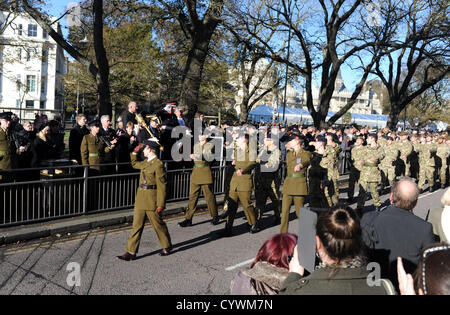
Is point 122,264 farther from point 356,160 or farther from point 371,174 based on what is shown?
point 356,160

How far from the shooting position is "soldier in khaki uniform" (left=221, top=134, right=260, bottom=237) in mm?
8188

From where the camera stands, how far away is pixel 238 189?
8203 millimetres

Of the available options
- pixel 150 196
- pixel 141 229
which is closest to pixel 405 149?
pixel 150 196

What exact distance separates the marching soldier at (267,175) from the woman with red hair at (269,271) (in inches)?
243

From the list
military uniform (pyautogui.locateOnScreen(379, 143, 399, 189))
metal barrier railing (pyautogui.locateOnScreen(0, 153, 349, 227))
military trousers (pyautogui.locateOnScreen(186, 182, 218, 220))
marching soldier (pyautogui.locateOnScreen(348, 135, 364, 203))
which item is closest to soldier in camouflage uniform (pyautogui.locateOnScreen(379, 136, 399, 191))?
military uniform (pyautogui.locateOnScreen(379, 143, 399, 189))

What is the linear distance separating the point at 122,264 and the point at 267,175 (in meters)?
4.52

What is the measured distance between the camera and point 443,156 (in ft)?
56.1

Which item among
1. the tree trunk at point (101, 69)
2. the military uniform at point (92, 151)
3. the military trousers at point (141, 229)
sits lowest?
the military trousers at point (141, 229)

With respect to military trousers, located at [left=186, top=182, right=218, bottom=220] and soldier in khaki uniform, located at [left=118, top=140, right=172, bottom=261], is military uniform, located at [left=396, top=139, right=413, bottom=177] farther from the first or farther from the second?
soldier in khaki uniform, located at [left=118, top=140, right=172, bottom=261]

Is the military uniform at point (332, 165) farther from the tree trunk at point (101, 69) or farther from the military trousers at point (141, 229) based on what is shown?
the tree trunk at point (101, 69)

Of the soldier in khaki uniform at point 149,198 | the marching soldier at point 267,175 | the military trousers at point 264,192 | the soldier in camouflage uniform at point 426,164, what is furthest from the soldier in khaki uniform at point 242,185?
the soldier in camouflage uniform at point 426,164

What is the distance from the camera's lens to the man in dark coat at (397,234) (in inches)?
141
